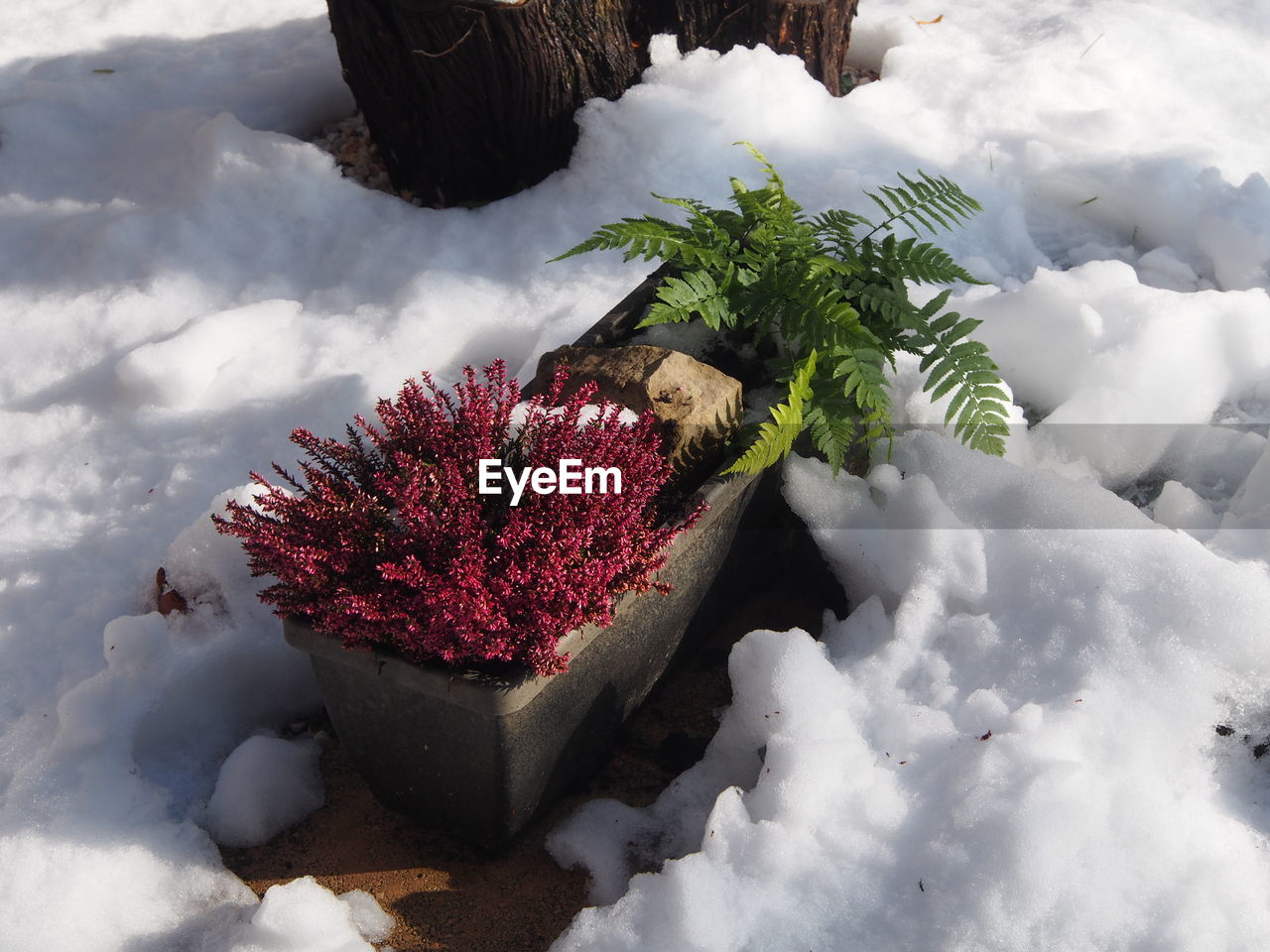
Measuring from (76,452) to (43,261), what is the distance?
1.04m

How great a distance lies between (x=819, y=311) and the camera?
2.61m

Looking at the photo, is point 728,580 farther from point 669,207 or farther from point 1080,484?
point 669,207

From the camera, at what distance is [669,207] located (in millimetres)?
3854

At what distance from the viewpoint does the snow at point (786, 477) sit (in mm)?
2137

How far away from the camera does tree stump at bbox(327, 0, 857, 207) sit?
373 cm

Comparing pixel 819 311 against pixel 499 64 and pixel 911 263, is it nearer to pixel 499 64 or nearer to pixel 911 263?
pixel 911 263

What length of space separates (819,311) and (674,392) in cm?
40

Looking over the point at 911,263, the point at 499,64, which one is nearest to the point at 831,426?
the point at 911,263

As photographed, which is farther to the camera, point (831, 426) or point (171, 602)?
point (171, 602)

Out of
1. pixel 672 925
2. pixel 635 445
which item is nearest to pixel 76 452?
pixel 635 445

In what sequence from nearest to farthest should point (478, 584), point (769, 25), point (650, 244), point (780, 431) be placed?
1. point (478, 584)
2. point (780, 431)
3. point (650, 244)
4. point (769, 25)

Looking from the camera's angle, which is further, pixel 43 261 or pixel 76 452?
pixel 43 261

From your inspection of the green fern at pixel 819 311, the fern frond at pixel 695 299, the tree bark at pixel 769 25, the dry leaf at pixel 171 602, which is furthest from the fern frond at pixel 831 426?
the tree bark at pixel 769 25

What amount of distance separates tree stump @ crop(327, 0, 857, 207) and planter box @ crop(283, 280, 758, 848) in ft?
6.46
